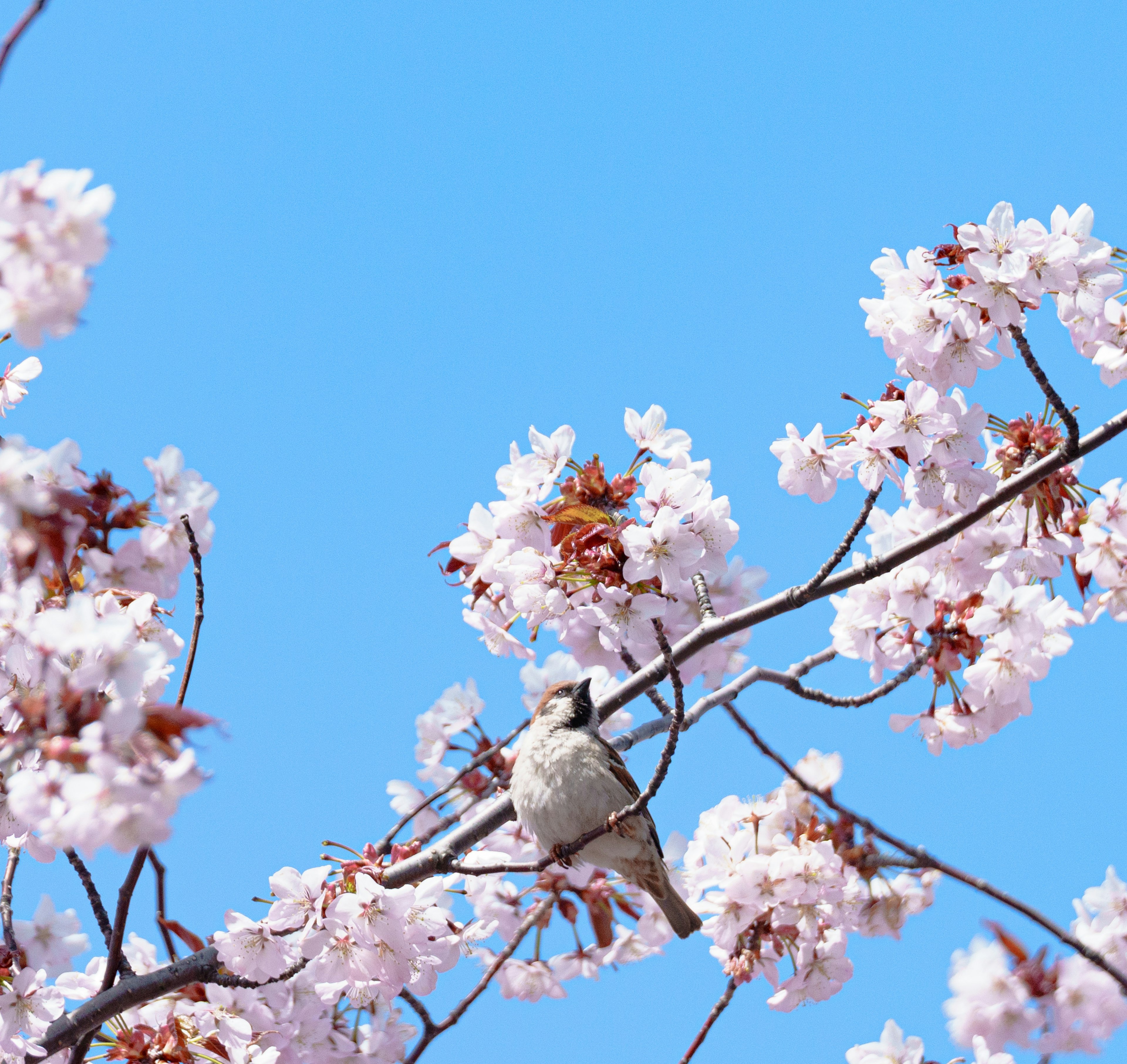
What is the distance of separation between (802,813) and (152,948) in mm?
3148

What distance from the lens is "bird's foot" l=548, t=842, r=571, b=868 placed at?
4.39 meters

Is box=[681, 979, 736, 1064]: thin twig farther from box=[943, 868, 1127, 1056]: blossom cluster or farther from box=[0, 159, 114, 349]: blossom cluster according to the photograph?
box=[0, 159, 114, 349]: blossom cluster

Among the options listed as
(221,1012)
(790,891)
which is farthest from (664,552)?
(221,1012)

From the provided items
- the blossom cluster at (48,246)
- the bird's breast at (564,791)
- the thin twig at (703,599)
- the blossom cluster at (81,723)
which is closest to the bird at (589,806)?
the bird's breast at (564,791)

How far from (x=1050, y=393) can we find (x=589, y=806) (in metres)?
2.58

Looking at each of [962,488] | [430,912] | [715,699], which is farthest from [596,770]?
[962,488]

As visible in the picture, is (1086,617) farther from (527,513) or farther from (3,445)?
(3,445)

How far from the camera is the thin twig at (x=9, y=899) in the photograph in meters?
3.95

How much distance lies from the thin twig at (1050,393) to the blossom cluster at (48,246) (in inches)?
117

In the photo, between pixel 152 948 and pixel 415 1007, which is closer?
pixel 415 1007

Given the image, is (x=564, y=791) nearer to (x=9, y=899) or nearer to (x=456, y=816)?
(x=456, y=816)

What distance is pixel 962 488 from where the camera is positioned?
3.73 meters

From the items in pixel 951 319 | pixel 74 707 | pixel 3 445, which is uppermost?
pixel 951 319

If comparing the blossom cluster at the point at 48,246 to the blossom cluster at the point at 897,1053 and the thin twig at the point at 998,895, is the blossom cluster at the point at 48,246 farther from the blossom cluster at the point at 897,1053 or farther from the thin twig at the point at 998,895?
the blossom cluster at the point at 897,1053
